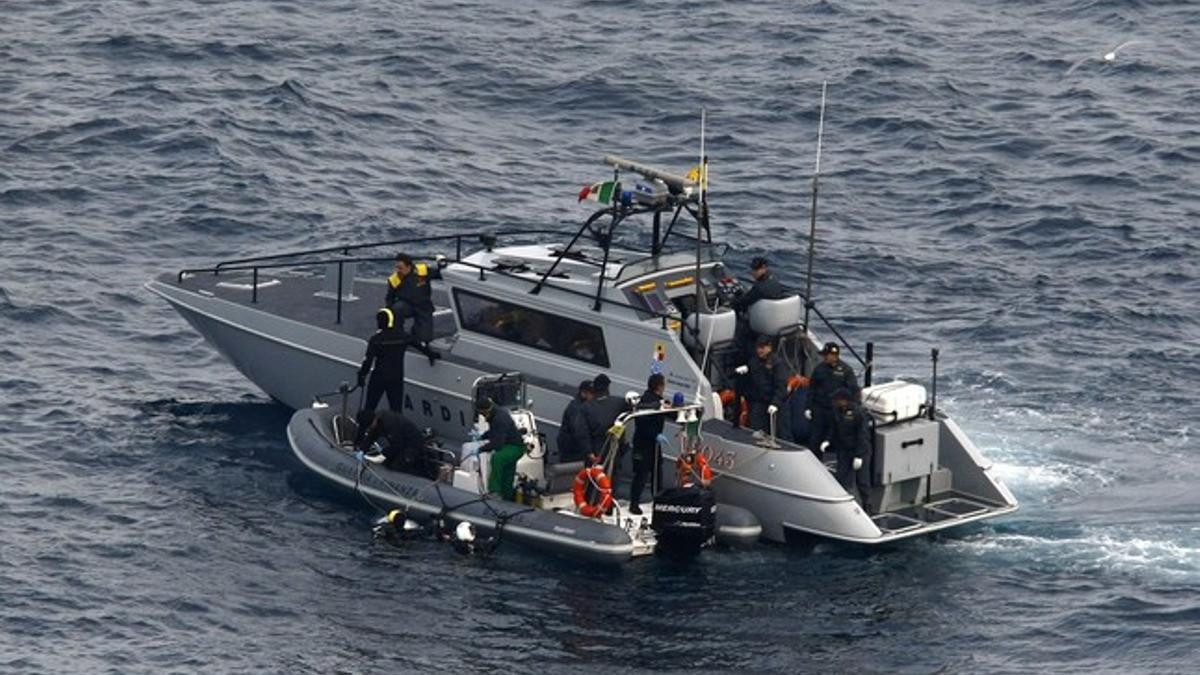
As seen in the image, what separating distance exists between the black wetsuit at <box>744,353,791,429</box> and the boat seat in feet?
7.13

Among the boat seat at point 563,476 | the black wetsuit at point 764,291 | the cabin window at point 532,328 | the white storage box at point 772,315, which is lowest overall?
the boat seat at point 563,476

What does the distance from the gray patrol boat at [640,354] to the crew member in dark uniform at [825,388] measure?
1.50 feet

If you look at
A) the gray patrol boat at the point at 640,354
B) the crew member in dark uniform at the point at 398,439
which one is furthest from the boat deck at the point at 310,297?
the crew member in dark uniform at the point at 398,439

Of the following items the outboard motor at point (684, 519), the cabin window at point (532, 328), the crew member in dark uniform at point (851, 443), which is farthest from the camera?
the cabin window at point (532, 328)

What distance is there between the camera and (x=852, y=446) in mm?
30859

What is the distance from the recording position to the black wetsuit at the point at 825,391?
3095 centimetres

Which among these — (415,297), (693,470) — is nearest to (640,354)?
(693,470)

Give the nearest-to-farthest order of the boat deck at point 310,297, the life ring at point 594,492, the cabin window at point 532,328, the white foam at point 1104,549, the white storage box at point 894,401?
1. the white foam at point 1104,549
2. the life ring at point 594,492
3. the white storage box at point 894,401
4. the cabin window at point 532,328
5. the boat deck at point 310,297

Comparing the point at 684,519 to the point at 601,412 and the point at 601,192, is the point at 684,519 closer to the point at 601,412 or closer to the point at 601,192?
the point at 601,412

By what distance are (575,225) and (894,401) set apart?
12945mm

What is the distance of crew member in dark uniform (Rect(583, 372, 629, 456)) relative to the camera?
3119cm

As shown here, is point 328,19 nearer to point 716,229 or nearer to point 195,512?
point 716,229

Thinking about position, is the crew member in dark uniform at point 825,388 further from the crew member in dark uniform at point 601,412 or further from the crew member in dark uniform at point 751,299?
the crew member in dark uniform at point 601,412

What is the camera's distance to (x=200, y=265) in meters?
40.8
